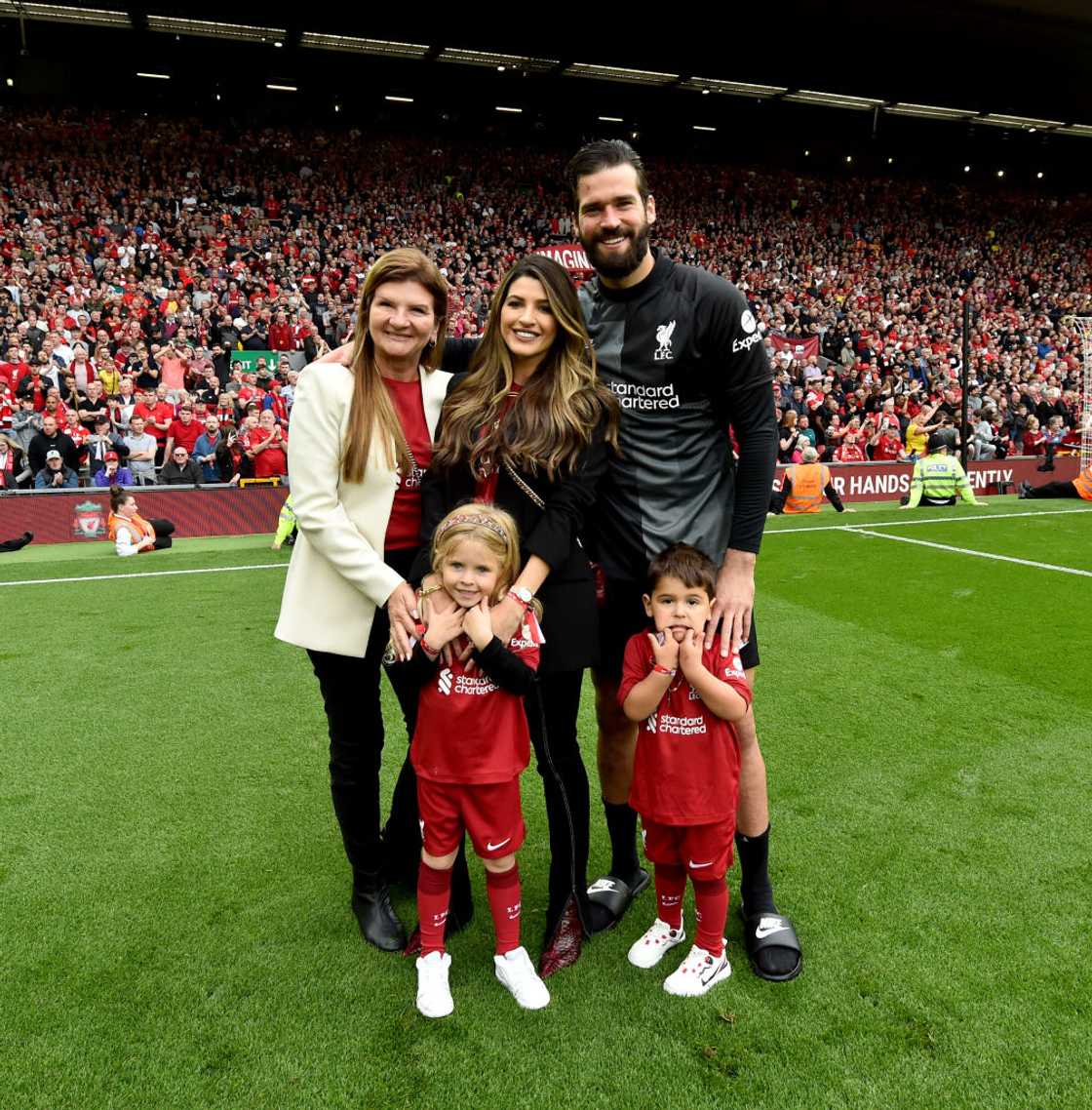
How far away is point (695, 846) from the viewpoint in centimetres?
229

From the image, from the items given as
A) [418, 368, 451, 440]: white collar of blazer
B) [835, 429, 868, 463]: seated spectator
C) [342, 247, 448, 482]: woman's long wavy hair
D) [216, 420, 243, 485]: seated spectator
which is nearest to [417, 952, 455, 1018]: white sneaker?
[342, 247, 448, 482]: woman's long wavy hair

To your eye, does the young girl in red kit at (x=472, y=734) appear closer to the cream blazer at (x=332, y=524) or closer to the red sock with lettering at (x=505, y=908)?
the red sock with lettering at (x=505, y=908)

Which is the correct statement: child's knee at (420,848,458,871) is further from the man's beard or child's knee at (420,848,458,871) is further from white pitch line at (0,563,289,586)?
white pitch line at (0,563,289,586)

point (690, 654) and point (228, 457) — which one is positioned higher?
point (690, 654)

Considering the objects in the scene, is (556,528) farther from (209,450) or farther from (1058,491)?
(1058,491)

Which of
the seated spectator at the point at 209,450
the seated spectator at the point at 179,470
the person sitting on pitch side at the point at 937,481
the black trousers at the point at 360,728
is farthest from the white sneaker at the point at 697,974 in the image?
the seated spectator at the point at 209,450

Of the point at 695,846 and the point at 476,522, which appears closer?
the point at 476,522

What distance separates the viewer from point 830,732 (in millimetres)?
4066

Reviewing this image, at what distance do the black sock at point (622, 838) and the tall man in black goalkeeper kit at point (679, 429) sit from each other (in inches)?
14.5

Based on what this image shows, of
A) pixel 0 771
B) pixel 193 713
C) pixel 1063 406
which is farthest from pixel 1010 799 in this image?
pixel 1063 406

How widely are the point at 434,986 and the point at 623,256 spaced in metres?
1.98

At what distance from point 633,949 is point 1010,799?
1817mm

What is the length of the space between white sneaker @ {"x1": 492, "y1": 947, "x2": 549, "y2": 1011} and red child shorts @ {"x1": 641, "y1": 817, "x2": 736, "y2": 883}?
44cm

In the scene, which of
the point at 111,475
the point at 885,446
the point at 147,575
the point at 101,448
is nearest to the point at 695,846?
the point at 147,575
